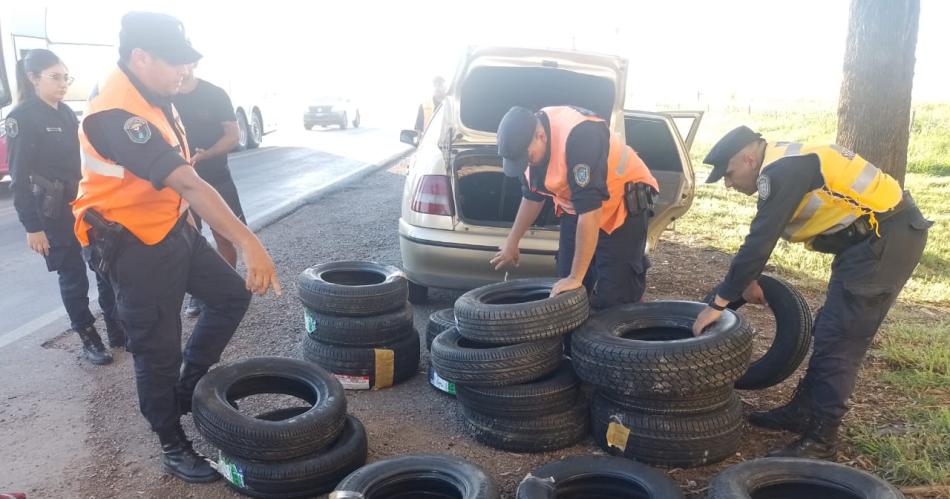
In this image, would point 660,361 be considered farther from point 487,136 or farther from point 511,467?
point 487,136

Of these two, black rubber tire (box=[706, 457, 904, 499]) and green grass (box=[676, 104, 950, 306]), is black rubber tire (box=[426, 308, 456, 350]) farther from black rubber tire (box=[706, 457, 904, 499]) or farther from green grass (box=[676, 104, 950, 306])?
black rubber tire (box=[706, 457, 904, 499])

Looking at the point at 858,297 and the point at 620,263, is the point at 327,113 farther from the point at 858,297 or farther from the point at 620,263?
the point at 858,297

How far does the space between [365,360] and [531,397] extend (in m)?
1.12

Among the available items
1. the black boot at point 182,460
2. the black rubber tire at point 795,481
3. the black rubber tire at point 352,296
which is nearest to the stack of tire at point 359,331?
the black rubber tire at point 352,296

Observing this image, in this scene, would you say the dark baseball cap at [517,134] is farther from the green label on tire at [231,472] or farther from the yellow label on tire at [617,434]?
the green label on tire at [231,472]

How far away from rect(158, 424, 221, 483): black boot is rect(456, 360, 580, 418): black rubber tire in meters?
1.25

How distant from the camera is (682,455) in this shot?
3.22 meters

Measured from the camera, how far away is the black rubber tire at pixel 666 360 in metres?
3.06

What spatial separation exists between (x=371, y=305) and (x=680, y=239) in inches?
210

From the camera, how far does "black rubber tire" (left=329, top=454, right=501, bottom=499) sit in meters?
2.78

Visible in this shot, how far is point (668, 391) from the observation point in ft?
10.1

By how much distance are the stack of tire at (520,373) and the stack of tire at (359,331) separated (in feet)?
2.04

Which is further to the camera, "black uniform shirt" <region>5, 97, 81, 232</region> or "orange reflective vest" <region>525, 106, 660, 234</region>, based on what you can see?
"black uniform shirt" <region>5, 97, 81, 232</region>

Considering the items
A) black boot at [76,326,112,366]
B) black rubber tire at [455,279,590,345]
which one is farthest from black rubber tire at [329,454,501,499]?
black boot at [76,326,112,366]
